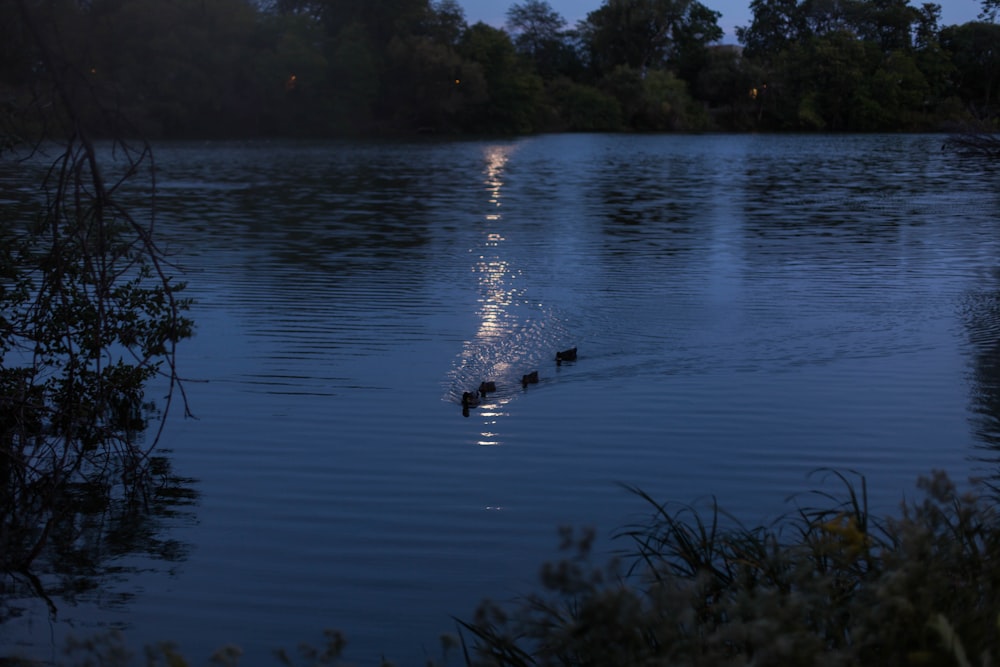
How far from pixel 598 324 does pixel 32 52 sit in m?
7.46

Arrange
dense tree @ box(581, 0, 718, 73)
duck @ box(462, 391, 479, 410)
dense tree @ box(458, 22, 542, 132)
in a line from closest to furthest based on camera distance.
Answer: duck @ box(462, 391, 479, 410) < dense tree @ box(458, 22, 542, 132) < dense tree @ box(581, 0, 718, 73)

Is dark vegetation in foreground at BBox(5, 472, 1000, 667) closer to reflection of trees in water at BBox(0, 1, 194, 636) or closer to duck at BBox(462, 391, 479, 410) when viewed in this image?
reflection of trees in water at BBox(0, 1, 194, 636)

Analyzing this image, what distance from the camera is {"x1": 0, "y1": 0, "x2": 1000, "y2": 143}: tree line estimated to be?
62312 millimetres

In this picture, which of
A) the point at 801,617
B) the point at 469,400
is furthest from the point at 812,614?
the point at 469,400

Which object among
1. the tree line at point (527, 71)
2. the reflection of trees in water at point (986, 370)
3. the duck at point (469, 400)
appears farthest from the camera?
the tree line at point (527, 71)

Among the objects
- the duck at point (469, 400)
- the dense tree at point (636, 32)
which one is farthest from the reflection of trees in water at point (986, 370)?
the dense tree at point (636, 32)

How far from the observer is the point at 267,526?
20.7 ft

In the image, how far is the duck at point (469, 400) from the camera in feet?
28.1

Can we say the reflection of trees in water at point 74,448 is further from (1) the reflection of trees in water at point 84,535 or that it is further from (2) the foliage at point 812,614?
(2) the foliage at point 812,614

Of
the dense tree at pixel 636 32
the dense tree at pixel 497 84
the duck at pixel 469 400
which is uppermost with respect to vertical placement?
the dense tree at pixel 636 32

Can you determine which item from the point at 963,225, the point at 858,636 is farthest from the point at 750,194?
the point at 858,636

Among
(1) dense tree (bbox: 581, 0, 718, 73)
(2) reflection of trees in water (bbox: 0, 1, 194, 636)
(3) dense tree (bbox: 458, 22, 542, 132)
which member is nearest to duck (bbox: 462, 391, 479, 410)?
(2) reflection of trees in water (bbox: 0, 1, 194, 636)

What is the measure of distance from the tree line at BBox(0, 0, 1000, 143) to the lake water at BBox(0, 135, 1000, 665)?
39792mm

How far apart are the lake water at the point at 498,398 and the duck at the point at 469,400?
0.09 meters
